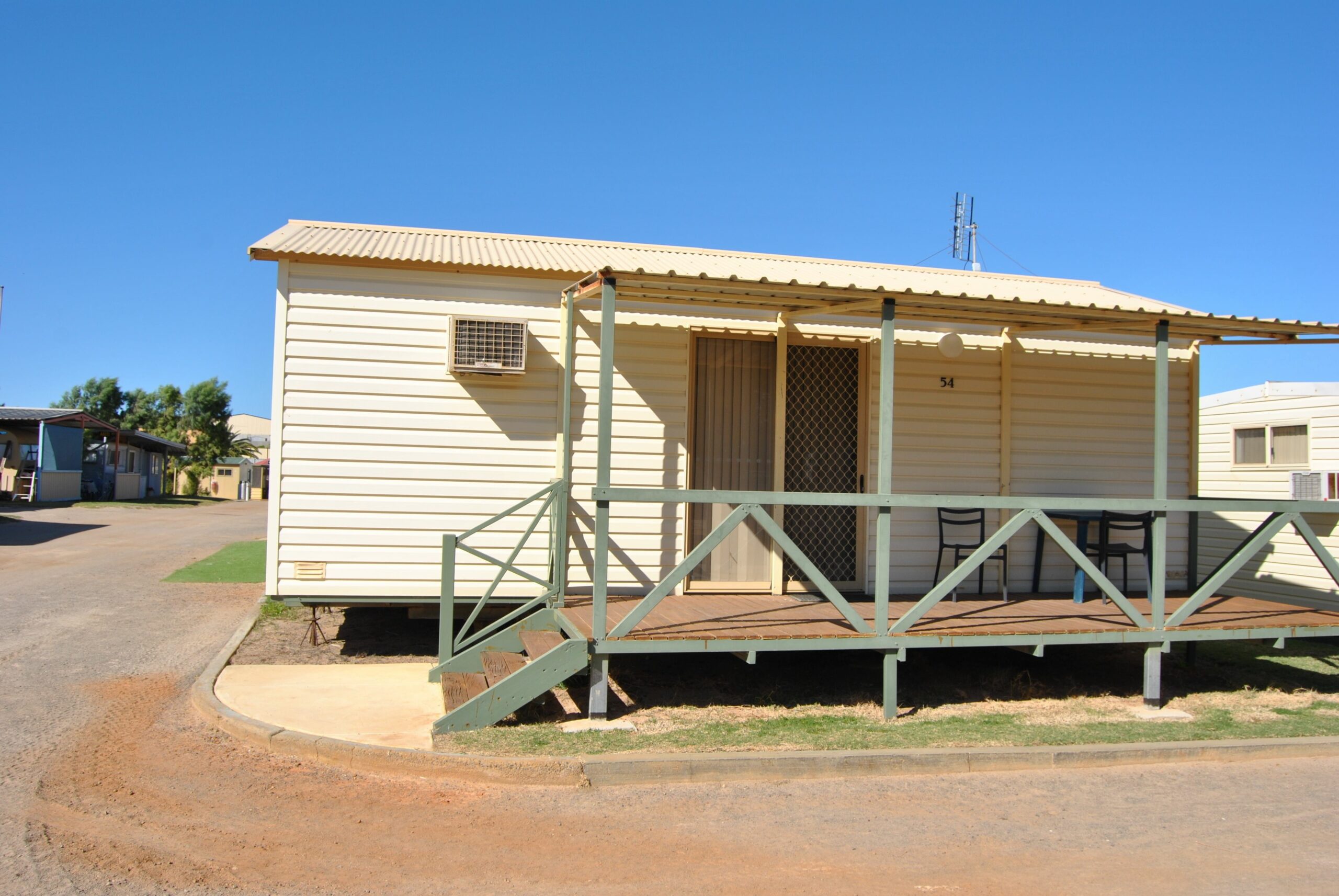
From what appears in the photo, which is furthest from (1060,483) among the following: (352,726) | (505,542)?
(352,726)

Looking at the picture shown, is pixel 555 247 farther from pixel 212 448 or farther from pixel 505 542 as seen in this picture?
pixel 212 448

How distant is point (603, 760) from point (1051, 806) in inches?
87.7

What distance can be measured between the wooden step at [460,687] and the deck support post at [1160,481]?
4.50 meters

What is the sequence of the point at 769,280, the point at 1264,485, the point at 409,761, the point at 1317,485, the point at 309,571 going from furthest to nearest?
the point at 1264,485
the point at 1317,485
the point at 309,571
the point at 769,280
the point at 409,761

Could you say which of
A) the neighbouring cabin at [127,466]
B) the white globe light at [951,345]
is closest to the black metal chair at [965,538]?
the white globe light at [951,345]

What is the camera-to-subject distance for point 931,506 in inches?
264

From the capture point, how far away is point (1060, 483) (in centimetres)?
843

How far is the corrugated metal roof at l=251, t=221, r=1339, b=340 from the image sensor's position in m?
6.33

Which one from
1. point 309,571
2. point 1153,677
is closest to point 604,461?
point 309,571

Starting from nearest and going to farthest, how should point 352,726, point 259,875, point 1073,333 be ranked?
point 259,875 → point 352,726 → point 1073,333

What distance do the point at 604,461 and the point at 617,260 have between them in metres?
2.75

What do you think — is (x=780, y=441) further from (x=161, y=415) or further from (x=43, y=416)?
(x=161, y=415)

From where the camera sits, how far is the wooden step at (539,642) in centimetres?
614

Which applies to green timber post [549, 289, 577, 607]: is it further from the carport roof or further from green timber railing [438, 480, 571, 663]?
the carport roof
